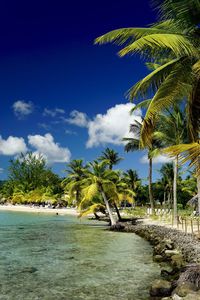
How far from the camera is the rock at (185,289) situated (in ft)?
30.0

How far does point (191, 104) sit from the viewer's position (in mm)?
9492

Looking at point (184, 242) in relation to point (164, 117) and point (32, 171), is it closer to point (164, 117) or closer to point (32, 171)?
point (164, 117)

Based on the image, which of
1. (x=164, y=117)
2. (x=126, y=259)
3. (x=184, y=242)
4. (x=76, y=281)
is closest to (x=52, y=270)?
(x=76, y=281)

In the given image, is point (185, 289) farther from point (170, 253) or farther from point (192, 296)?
point (170, 253)

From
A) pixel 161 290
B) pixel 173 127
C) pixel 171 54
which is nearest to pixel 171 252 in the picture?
pixel 161 290

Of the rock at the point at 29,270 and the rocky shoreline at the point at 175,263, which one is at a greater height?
the rocky shoreline at the point at 175,263

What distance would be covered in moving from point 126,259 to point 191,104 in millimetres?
9811

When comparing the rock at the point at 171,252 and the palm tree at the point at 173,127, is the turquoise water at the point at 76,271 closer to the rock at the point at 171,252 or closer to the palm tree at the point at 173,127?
the rock at the point at 171,252

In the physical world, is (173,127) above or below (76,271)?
above

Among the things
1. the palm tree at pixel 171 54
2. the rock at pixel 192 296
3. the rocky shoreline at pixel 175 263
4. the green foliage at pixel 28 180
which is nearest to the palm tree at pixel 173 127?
the rocky shoreline at pixel 175 263

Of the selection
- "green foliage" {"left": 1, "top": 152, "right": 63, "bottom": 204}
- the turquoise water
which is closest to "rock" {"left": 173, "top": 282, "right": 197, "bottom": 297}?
the turquoise water

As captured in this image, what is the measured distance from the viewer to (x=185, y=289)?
9.27m

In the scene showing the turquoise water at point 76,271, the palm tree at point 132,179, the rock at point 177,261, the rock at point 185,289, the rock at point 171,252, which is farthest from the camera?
the palm tree at point 132,179

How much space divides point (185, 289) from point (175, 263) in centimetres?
575
